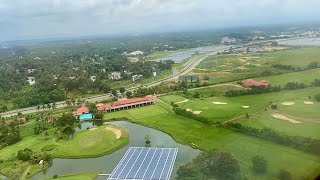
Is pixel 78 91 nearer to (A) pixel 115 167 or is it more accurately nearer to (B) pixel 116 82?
(B) pixel 116 82

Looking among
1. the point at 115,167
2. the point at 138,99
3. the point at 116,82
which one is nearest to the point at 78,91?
the point at 116,82

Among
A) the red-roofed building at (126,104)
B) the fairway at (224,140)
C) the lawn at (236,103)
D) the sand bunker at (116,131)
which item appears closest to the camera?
the fairway at (224,140)

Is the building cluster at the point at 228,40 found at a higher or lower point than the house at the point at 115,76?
higher

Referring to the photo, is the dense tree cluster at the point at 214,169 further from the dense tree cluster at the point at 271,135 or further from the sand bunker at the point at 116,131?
the sand bunker at the point at 116,131

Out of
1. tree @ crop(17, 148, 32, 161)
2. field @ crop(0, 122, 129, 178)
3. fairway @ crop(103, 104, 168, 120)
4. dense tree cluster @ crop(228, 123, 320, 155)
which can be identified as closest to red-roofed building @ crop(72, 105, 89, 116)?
fairway @ crop(103, 104, 168, 120)

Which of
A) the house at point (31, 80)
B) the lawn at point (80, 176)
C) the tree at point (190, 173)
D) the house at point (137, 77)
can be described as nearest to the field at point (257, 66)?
the house at point (137, 77)

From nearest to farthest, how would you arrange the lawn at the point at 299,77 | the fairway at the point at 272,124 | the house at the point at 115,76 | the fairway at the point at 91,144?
the fairway at the point at 272,124, the fairway at the point at 91,144, the lawn at the point at 299,77, the house at the point at 115,76
